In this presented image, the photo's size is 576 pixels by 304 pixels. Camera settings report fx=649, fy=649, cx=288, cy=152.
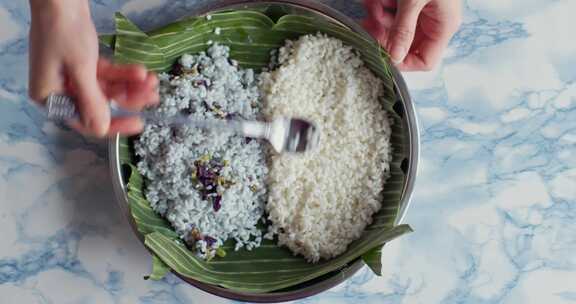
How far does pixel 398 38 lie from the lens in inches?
46.9

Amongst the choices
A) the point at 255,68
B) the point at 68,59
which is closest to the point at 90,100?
the point at 68,59

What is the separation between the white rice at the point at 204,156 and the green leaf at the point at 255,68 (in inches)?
1.0

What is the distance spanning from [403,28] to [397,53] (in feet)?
0.16

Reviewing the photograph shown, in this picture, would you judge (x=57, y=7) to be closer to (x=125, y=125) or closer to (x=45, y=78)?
(x=45, y=78)

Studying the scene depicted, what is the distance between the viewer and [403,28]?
3.89 feet

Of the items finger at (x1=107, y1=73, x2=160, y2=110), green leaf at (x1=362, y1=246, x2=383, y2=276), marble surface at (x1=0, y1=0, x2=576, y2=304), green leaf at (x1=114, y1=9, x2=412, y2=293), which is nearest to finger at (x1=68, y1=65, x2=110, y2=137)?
finger at (x1=107, y1=73, x2=160, y2=110)

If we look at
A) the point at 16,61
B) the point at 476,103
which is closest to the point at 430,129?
the point at 476,103

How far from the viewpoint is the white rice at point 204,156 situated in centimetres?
125

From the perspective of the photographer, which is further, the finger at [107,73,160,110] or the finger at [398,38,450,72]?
the finger at [398,38,450,72]

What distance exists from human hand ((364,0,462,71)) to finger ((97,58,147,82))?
46cm

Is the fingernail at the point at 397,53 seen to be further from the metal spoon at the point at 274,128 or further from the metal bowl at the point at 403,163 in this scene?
the metal spoon at the point at 274,128

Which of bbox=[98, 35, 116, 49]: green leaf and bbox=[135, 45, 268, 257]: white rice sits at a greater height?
bbox=[98, 35, 116, 49]: green leaf

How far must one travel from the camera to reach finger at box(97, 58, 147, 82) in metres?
1.10

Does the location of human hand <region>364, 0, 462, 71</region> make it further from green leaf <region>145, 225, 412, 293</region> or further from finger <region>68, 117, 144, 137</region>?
finger <region>68, 117, 144, 137</region>
